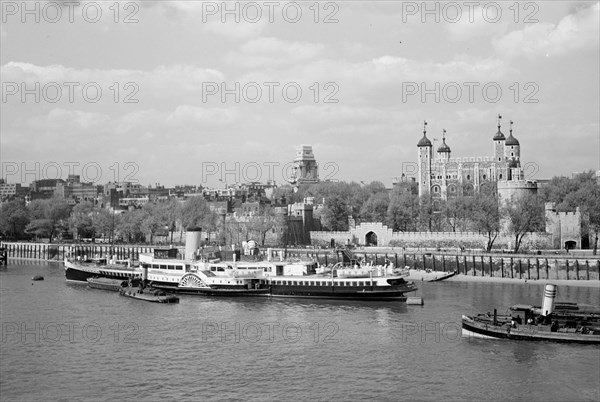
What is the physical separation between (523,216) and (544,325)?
47.0m

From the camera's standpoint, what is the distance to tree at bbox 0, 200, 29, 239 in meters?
140

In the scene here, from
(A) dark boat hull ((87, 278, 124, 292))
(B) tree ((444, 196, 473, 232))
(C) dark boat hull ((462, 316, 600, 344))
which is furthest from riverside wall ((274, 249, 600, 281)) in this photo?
(C) dark boat hull ((462, 316, 600, 344))

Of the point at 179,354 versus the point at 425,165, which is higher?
the point at 425,165

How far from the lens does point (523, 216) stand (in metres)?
87.9

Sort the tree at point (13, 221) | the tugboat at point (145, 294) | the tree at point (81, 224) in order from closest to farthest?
the tugboat at point (145, 294) → the tree at point (81, 224) → the tree at point (13, 221)

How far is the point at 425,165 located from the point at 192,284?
7867cm

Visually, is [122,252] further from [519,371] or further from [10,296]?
[519,371]

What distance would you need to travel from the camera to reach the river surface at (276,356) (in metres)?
33.2

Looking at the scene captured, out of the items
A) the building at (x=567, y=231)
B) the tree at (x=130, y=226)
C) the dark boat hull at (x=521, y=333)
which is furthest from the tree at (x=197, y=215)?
the dark boat hull at (x=521, y=333)

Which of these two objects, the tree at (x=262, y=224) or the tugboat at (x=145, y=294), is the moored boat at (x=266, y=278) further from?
the tree at (x=262, y=224)

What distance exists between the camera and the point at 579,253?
3172 inches

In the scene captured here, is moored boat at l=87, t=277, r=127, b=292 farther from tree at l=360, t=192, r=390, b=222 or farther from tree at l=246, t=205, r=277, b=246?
tree at l=360, t=192, r=390, b=222

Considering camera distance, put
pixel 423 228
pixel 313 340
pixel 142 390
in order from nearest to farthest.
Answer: pixel 142 390, pixel 313 340, pixel 423 228

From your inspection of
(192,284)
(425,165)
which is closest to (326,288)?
(192,284)
